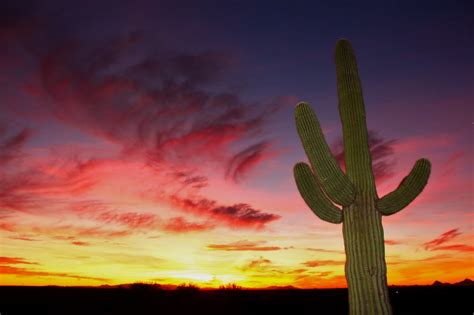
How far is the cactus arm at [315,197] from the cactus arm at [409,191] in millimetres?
868

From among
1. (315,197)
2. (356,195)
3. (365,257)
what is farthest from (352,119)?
(365,257)

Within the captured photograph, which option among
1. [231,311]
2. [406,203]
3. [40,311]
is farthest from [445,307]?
[40,311]

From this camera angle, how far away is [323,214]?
861 cm

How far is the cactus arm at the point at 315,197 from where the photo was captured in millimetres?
8594

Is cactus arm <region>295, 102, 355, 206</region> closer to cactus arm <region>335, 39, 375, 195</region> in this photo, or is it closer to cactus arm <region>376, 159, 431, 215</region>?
cactus arm <region>335, 39, 375, 195</region>

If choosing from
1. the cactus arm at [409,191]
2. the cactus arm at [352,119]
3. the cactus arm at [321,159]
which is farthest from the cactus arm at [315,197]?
the cactus arm at [409,191]

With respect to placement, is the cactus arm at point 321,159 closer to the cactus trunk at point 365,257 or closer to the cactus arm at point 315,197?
the cactus arm at point 315,197

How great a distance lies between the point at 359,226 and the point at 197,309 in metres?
12.9

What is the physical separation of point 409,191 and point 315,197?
1.81m

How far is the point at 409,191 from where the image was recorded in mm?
8359

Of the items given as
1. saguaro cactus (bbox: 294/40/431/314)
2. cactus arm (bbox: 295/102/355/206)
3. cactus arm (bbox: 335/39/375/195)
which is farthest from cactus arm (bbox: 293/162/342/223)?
cactus arm (bbox: 335/39/375/195)

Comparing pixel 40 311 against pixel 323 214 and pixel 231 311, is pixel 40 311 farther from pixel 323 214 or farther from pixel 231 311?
pixel 323 214

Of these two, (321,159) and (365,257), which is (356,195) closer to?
(321,159)

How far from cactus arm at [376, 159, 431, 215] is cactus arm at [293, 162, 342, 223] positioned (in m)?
0.87
